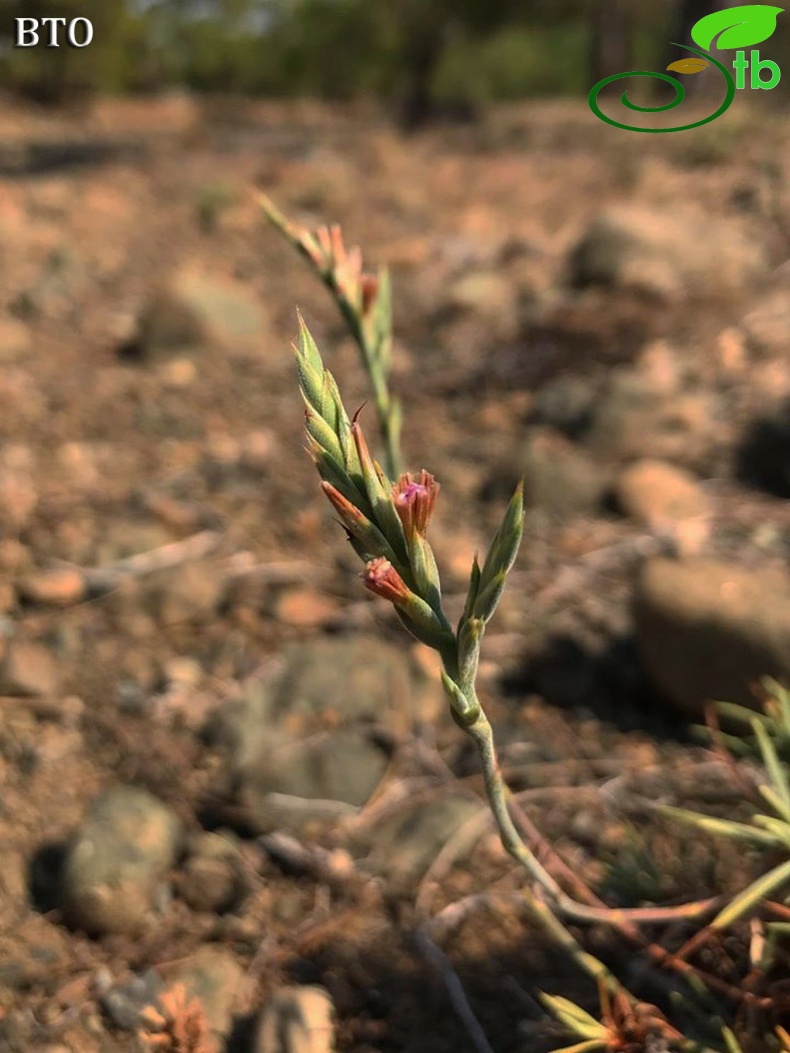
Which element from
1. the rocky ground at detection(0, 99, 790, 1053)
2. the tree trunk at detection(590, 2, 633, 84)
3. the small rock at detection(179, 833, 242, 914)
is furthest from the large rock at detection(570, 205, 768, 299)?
the tree trunk at detection(590, 2, 633, 84)

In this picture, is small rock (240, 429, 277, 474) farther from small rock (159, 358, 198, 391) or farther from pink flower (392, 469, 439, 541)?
pink flower (392, 469, 439, 541)

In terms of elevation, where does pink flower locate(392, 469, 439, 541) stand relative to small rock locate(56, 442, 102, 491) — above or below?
below

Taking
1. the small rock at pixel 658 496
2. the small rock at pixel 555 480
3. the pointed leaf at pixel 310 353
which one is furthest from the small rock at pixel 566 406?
the pointed leaf at pixel 310 353

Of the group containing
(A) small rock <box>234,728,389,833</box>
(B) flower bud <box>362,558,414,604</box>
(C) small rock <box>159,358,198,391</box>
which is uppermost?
(C) small rock <box>159,358,198,391</box>

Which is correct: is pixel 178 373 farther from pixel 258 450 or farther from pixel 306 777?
pixel 306 777

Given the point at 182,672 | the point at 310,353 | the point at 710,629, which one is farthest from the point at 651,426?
the point at 310,353

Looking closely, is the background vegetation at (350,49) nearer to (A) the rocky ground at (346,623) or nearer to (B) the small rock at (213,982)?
(A) the rocky ground at (346,623)
